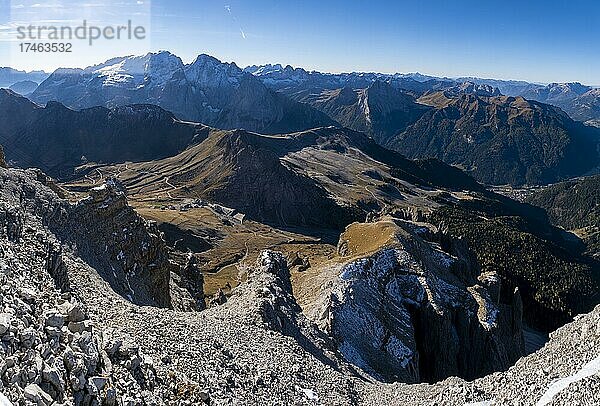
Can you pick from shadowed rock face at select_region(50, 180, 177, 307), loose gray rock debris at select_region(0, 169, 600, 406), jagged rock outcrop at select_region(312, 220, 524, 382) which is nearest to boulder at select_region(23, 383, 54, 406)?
loose gray rock debris at select_region(0, 169, 600, 406)

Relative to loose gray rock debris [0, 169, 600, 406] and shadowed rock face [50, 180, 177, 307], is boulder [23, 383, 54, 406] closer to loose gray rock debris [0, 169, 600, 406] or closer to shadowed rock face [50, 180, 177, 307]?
loose gray rock debris [0, 169, 600, 406]

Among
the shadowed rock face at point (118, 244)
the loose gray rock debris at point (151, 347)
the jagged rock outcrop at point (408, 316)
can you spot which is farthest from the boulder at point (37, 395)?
the jagged rock outcrop at point (408, 316)

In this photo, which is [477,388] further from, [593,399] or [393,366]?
[393,366]

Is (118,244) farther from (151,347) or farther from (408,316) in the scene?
(408,316)

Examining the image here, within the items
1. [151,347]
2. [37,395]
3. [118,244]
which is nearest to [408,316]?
[118,244]

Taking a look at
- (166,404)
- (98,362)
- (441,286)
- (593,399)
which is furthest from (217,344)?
(441,286)

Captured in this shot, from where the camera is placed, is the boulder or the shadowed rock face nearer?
the boulder

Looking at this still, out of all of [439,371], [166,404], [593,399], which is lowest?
[439,371]

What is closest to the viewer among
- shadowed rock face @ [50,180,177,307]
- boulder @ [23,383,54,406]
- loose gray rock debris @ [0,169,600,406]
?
boulder @ [23,383,54,406]
